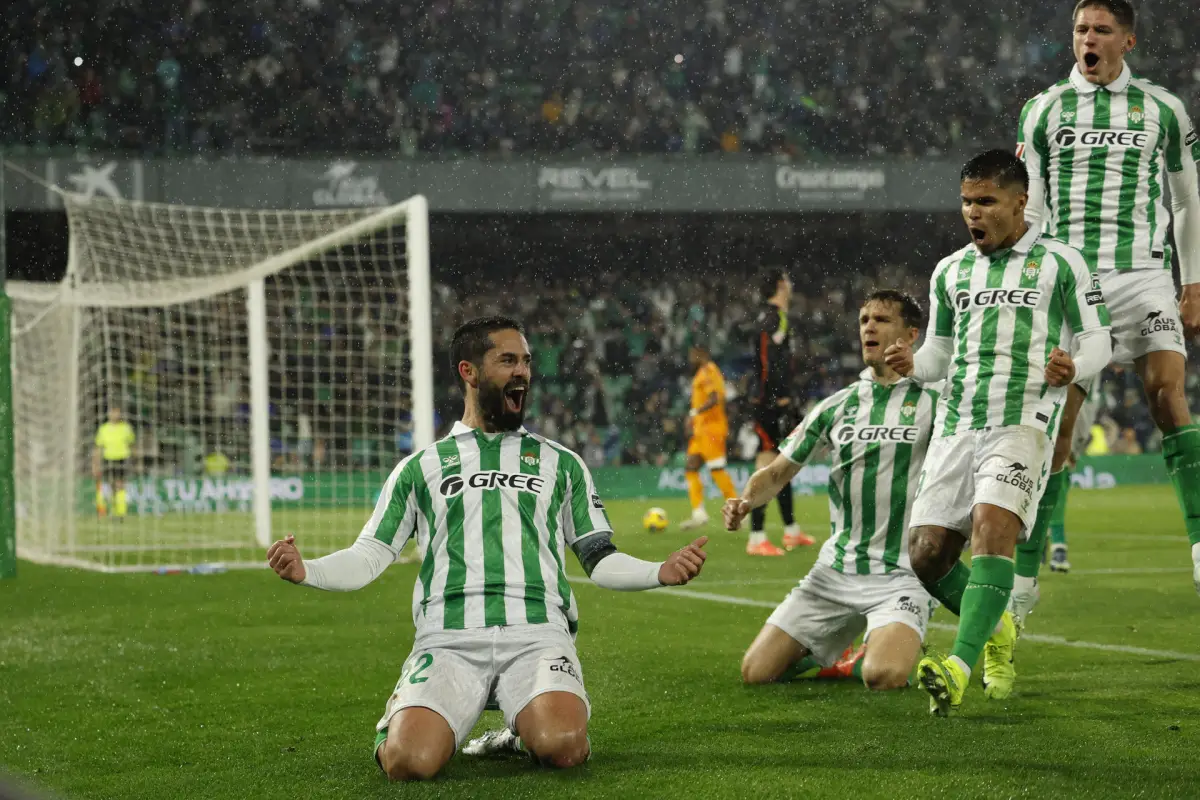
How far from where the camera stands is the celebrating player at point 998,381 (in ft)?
13.8

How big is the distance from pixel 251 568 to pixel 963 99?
1734cm

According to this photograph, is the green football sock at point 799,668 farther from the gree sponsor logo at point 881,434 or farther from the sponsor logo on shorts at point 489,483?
the sponsor logo on shorts at point 489,483

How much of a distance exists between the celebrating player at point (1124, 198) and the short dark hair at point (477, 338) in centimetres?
212

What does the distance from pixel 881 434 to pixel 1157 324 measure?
3.35ft

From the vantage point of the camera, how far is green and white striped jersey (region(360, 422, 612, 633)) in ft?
12.6

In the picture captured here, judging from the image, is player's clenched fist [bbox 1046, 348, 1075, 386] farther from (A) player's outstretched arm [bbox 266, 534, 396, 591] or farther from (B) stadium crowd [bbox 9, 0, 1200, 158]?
(B) stadium crowd [bbox 9, 0, 1200, 158]

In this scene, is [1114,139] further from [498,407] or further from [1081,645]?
[498,407]

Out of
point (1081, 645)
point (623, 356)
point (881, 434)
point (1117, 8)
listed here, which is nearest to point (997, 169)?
point (1117, 8)

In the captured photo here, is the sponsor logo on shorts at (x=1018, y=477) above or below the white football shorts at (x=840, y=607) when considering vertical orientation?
above

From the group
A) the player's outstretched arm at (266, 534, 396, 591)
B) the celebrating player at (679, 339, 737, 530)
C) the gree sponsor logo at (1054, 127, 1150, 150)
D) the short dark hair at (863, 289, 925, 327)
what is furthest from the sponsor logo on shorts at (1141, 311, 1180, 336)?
the celebrating player at (679, 339, 737, 530)

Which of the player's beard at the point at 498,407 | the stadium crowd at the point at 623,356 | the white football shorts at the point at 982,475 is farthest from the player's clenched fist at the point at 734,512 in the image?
the stadium crowd at the point at 623,356

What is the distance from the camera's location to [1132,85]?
4.98 m

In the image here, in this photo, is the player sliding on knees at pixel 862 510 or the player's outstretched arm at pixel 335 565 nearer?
the player's outstretched arm at pixel 335 565

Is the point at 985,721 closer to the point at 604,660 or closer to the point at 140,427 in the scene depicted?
the point at 604,660
